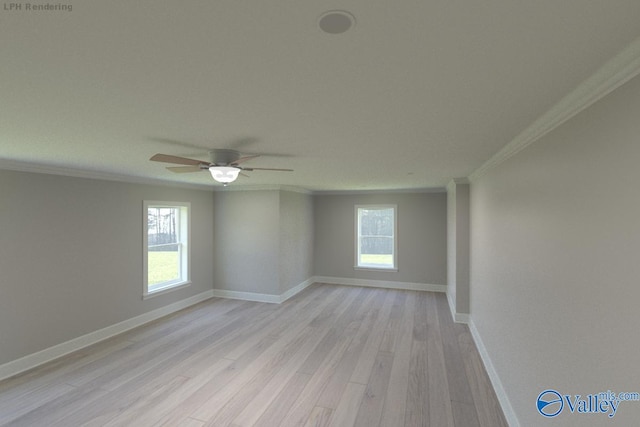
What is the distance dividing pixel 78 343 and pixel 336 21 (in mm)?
4824

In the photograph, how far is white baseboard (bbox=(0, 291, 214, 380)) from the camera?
3156 millimetres

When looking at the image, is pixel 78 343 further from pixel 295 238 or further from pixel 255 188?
pixel 295 238

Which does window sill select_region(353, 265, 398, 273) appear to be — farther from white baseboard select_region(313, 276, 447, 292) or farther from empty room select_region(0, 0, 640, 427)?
empty room select_region(0, 0, 640, 427)

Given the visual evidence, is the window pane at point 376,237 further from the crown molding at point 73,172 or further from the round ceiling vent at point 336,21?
the round ceiling vent at point 336,21

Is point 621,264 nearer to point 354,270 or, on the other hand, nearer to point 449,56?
point 449,56

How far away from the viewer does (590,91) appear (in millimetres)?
1271

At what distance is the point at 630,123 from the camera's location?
106 centimetres

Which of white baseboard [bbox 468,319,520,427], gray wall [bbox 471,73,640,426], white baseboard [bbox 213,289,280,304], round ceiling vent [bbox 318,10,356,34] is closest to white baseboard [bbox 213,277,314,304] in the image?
white baseboard [bbox 213,289,280,304]

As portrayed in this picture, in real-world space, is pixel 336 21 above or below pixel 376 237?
above

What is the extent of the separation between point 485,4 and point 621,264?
3.53ft

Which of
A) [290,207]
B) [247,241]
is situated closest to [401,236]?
[290,207]

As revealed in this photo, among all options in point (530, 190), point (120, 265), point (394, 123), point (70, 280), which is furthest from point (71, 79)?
point (120, 265)

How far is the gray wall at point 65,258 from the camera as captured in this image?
3176 millimetres

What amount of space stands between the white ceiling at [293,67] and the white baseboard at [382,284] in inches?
200
